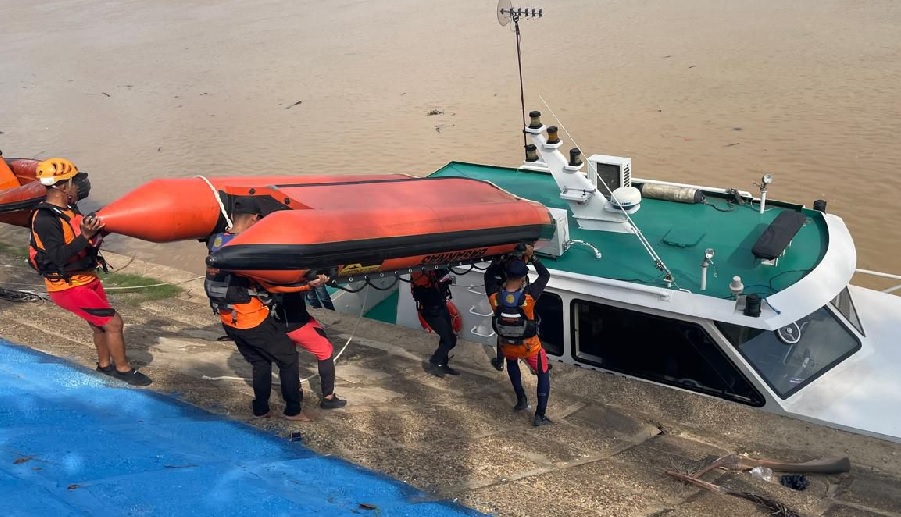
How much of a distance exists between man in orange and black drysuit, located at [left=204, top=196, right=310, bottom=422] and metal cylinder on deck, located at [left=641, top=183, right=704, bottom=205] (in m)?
3.57

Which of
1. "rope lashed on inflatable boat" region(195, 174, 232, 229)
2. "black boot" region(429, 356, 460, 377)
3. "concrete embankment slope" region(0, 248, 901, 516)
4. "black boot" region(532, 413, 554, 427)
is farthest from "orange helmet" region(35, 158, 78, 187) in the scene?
"black boot" region(532, 413, 554, 427)

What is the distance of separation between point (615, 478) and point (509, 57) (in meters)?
18.6

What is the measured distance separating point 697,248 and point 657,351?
0.99m

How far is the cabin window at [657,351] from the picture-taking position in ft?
17.2

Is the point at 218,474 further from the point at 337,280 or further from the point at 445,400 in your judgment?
the point at 445,400

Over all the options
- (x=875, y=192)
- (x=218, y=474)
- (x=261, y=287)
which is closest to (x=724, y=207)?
(x=261, y=287)

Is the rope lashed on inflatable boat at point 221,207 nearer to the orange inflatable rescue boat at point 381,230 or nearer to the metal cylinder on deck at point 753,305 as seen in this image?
the orange inflatable rescue boat at point 381,230

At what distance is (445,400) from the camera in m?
5.73

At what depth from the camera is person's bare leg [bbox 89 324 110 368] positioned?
5.57m

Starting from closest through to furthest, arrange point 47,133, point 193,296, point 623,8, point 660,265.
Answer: point 660,265 → point 193,296 → point 47,133 → point 623,8

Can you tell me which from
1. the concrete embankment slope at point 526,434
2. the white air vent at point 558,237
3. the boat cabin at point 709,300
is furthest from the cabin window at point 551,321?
the white air vent at point 558,237

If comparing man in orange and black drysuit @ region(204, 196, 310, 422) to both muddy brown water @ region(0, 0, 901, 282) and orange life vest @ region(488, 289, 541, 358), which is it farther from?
muddy brown water @ region(0, 0, 901, 282)

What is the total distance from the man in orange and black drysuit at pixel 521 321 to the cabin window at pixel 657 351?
64 cm

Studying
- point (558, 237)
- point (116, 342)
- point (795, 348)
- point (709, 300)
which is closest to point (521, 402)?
point (558, 237)
